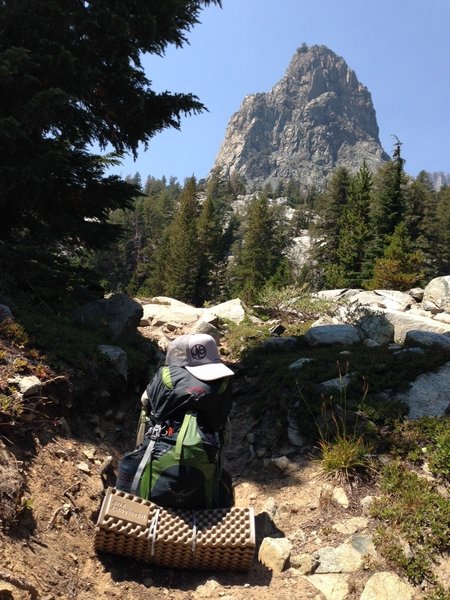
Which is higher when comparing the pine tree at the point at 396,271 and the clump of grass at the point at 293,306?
the pine tree at the point at 396,271

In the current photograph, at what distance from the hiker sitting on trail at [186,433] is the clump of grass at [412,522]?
1397 mm

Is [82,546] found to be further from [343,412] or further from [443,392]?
[443,392]

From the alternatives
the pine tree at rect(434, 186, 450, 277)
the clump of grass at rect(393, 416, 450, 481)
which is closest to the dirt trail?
the clump of grass at rect(393, 416, 450, 481)

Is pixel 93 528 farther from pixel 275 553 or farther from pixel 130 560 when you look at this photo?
pixel 275 553

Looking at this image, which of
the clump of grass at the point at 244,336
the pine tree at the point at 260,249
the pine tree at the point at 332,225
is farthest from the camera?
the pine tree at the point at 260,249

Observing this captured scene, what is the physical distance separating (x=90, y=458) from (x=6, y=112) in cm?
587

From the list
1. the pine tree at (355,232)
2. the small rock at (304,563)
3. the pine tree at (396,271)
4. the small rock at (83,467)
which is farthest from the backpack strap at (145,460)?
the pine tree at (355,232)

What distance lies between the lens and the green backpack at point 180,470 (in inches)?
143

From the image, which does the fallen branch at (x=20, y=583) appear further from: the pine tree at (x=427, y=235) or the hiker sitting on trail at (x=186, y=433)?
the pine tree at (x=427, y=235)

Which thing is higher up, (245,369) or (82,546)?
(245,369)

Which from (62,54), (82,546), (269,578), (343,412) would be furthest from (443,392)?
(62,54)

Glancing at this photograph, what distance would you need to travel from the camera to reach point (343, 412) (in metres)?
5.24

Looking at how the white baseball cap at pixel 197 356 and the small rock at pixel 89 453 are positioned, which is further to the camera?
the small rock at pixel 89 453

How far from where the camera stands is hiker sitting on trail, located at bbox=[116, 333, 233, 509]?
3.66 m
